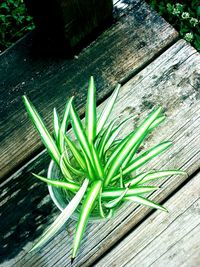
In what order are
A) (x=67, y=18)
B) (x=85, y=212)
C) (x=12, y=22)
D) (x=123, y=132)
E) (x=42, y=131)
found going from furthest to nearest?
(x=12, y=22) → (x=123, y=132) → (x=67, y=18) → (x=42, y=131) → (x=85, y=212)

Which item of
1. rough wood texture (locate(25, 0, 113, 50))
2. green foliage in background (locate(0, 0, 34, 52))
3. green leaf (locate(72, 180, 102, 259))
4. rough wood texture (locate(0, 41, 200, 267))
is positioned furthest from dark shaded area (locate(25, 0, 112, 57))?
green foliage in background (locate(0, 0, 34, 52))

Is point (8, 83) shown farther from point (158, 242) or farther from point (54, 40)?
point (158, 242)

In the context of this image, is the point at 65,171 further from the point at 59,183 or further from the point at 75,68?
the point at 75,68

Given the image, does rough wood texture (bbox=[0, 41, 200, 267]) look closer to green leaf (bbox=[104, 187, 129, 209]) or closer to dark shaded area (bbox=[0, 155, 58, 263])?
dark shaded area (bbox=[0, 155, 58, 263])

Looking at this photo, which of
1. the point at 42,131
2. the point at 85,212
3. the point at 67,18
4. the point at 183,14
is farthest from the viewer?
the point at 183,14

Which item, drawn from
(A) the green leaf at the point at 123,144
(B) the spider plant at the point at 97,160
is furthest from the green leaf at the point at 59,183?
(A) the green leaf at the point at 123,144

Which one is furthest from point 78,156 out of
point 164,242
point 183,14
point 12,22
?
point 12,22

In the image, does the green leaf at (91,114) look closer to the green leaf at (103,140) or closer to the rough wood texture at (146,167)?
the green leaf at (103,140)
